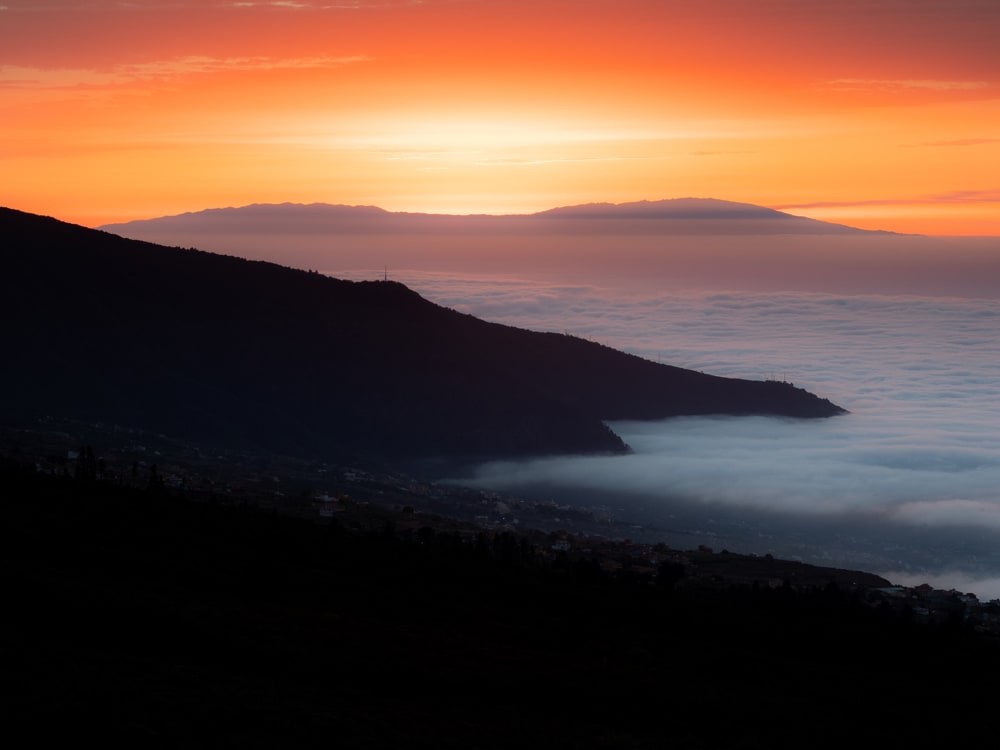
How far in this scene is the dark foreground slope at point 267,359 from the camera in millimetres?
145500

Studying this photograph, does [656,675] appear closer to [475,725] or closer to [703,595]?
[475,725]

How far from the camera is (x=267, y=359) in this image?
16400 cm

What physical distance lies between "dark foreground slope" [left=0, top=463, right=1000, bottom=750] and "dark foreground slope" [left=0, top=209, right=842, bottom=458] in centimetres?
8323

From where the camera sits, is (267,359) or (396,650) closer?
(396,650)

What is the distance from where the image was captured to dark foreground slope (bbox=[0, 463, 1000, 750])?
25766 millimetres

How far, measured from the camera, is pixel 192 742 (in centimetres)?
2291

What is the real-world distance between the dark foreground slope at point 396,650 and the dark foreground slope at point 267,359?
83229mm

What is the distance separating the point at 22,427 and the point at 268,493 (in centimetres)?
2894

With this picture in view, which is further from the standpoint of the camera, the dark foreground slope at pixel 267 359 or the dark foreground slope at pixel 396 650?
the dark foreground slope at pixel 267 359

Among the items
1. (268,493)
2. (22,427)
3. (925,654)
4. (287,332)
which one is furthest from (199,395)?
(925,654)

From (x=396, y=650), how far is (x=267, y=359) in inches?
5150

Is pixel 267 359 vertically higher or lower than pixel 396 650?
higher

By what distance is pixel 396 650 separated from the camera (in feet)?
119

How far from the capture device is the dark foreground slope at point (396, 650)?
25766 millimetres
